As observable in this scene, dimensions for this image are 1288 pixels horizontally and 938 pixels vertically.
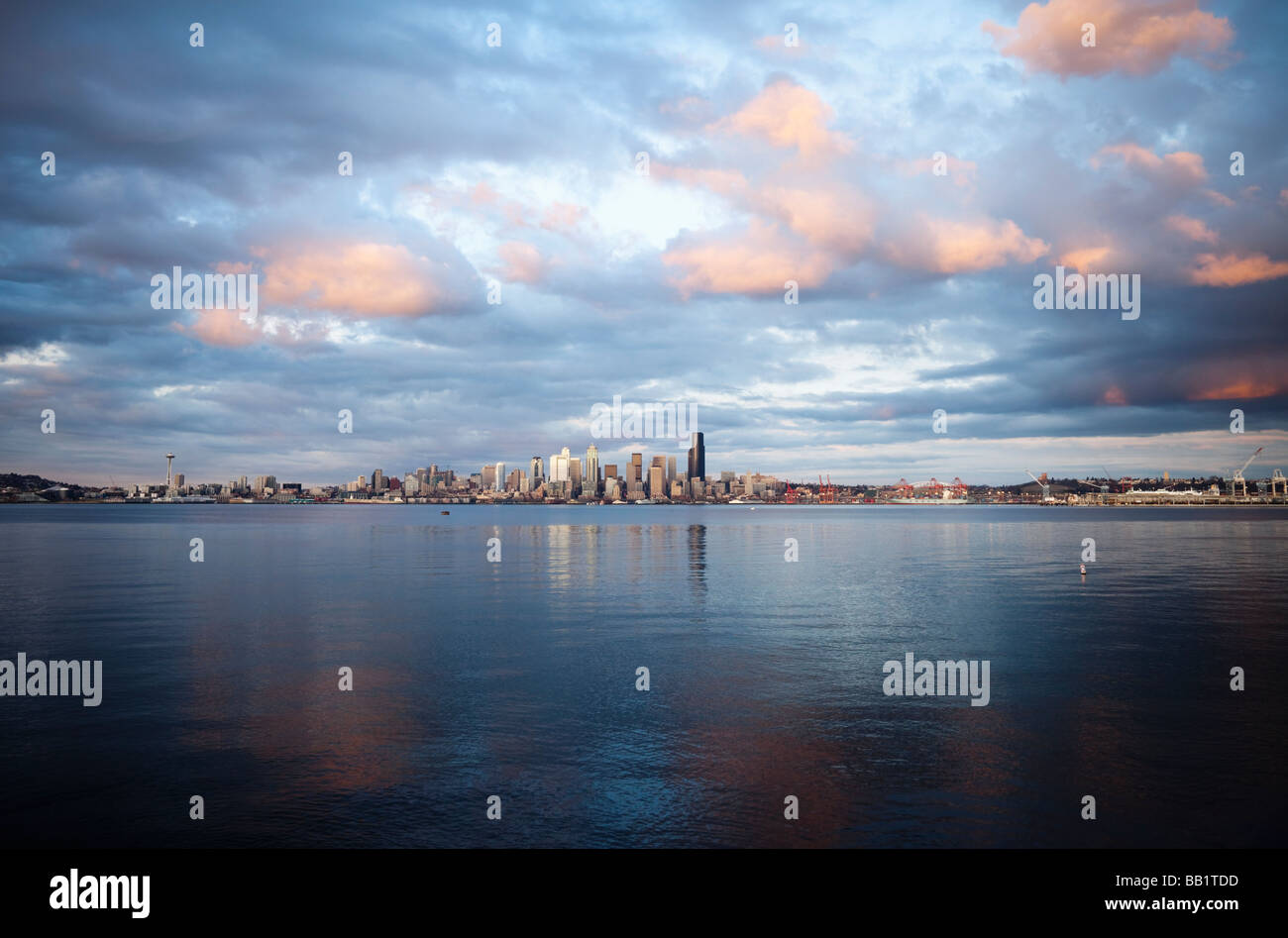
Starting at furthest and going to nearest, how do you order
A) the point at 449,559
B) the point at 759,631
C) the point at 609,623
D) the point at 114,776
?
the point at 449,559 < the point at 609,623 < the point at 759,631 < the point at 114,776

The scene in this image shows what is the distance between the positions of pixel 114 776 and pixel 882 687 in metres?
24.4

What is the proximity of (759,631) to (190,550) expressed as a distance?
83.0 meters

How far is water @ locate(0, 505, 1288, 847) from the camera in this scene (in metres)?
17.4

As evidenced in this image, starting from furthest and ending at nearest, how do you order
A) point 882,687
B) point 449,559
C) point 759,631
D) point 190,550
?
point 190,550 → point 449,559 → point 759,631 → point 882,687

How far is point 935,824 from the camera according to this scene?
1712 centimetres

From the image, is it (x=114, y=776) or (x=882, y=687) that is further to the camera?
(x=882, y=687)

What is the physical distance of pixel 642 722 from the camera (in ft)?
81.5

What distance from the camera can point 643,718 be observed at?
2528 centimetres

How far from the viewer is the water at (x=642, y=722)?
57.2ft
